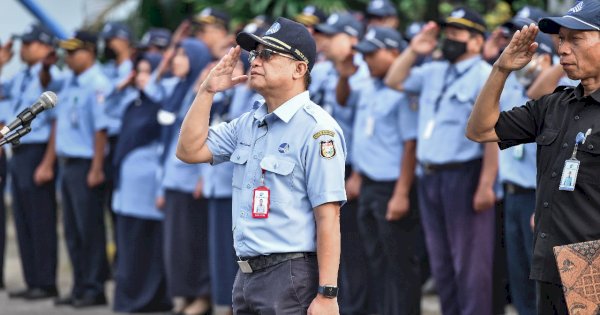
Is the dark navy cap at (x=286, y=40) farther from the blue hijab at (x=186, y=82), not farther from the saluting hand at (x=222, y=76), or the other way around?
the blue hijab at (x=186, y=82)

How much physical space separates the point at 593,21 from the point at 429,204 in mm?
3413

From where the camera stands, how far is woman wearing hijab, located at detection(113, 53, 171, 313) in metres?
10.4

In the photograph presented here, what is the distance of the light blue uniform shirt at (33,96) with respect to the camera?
1139cm

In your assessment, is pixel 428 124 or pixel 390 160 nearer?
pixel 428 124

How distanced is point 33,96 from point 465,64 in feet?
16.0

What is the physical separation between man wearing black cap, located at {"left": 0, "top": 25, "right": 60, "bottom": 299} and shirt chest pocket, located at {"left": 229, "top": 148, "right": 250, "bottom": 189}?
6194 millimetres

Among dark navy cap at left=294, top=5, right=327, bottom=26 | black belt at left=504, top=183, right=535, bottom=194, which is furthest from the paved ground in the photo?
black belt at left=504, top=183, right=535, bottom=194

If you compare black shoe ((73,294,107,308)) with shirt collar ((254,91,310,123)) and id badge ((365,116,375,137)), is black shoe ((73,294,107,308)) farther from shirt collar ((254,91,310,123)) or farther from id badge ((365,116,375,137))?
shirt collar ((254,91,310,123))

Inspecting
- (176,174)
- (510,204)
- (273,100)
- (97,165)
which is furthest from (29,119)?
(97,165)

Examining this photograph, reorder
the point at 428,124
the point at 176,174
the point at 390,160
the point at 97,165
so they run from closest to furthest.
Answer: the point at 428,124 → the point at 390,160 → the point at 176,174 → the point at 97,165

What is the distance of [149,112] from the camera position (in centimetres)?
1040

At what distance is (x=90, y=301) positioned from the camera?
36.1ft

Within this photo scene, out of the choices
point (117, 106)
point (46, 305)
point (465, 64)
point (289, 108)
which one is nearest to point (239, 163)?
point (289, 108)

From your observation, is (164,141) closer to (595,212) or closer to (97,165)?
(97,165)
